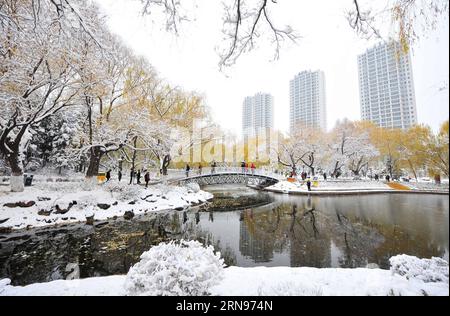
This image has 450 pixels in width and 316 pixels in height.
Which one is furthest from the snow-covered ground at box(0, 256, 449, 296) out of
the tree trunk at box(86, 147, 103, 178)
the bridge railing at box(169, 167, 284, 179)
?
the bridge railing at box(169, 167, 284, 179)

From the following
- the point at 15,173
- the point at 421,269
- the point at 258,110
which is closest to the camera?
the point at 421,269

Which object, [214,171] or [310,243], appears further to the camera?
[214,171]

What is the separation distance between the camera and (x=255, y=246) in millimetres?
7336

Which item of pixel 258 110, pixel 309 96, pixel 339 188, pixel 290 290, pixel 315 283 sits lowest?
pixel 315 283

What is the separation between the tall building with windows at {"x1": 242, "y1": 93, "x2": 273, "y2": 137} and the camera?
76562 millimetres

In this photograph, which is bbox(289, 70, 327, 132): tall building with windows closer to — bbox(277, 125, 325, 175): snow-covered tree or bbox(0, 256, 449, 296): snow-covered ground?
bbox(277, 125, 325, 175): snow-covered tree

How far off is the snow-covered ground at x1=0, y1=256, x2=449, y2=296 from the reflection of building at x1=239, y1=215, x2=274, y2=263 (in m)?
2.58

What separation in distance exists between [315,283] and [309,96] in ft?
222

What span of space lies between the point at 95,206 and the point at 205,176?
1390 centimetres

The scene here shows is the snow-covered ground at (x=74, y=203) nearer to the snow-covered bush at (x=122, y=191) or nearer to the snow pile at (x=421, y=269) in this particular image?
the snow-covered bush at (x=122, y=191)

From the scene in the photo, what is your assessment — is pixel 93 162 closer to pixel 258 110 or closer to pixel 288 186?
pixel 288 186

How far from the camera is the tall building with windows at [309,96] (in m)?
59.8

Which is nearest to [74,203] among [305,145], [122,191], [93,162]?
[122,191]

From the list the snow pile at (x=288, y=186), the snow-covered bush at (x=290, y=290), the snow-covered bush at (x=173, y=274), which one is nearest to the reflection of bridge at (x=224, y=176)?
the snow pile at (x=288, y=186)
